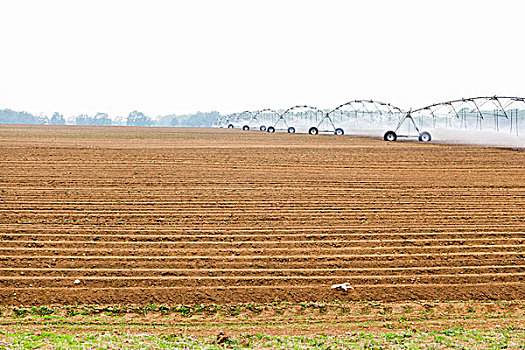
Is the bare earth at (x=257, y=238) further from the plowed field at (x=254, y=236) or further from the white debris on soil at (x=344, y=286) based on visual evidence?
the white debris on soil at (x=344, y=286)

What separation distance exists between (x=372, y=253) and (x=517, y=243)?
3.34 m

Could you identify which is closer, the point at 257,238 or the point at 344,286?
the point at 344,286

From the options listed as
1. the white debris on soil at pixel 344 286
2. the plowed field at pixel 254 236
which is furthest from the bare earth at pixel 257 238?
the white debris on soil at pixel 344 286

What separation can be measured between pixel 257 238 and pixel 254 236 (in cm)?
16

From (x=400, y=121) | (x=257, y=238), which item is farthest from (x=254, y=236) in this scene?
(x=400, y=121)

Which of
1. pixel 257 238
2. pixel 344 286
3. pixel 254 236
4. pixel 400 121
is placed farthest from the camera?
pixel 400 121

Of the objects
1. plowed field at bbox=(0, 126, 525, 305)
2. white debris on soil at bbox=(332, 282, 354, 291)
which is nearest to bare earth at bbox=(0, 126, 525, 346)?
plowed field at bbox=(0, 126, 525, 305)

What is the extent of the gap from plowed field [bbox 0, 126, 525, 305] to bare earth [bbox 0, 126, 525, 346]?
0.04 meters

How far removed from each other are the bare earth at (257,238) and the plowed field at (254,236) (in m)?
0.04

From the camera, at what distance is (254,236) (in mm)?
12133

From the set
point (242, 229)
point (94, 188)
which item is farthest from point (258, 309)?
point (94, 188)

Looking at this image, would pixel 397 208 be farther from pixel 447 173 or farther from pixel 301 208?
pixel 447 173

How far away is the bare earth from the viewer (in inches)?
363

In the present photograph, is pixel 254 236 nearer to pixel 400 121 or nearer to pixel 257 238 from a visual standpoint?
pixel 257 238
